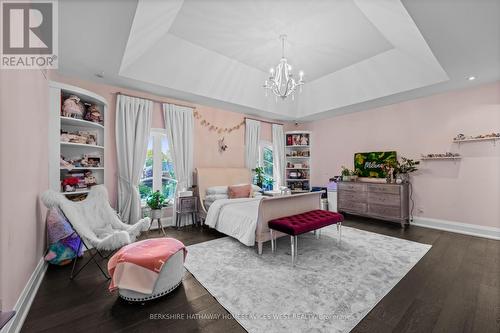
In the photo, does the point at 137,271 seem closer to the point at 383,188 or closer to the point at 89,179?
the point at 89,179

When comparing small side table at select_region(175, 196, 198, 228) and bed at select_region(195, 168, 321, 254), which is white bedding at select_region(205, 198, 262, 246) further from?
small side table at select_region(175, 196, 198, 228)

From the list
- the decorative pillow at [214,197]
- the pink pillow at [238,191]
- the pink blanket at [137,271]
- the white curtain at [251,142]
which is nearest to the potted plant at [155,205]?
the decorative pillow at [214,197]

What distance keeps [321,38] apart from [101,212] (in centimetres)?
466

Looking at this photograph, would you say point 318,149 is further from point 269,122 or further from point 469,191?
point 469,191

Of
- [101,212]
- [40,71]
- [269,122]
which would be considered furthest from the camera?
[269,122]

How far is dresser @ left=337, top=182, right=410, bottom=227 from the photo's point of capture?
4691 millimetres

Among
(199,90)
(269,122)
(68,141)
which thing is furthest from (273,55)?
(68,141)

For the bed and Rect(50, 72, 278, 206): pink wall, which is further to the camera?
Rect(50, 72, 278, 206): pink wall

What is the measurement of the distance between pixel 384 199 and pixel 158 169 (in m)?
5.30

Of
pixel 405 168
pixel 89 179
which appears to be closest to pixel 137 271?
pixel 89 179

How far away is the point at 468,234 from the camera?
4.15 m

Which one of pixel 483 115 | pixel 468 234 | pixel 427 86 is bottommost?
pixel 468 234

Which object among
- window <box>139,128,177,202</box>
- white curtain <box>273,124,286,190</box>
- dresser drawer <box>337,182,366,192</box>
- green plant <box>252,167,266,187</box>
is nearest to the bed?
window <box>139,128,177,202</box>

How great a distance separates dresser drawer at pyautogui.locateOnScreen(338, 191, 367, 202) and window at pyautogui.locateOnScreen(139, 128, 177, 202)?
441 centimetres
